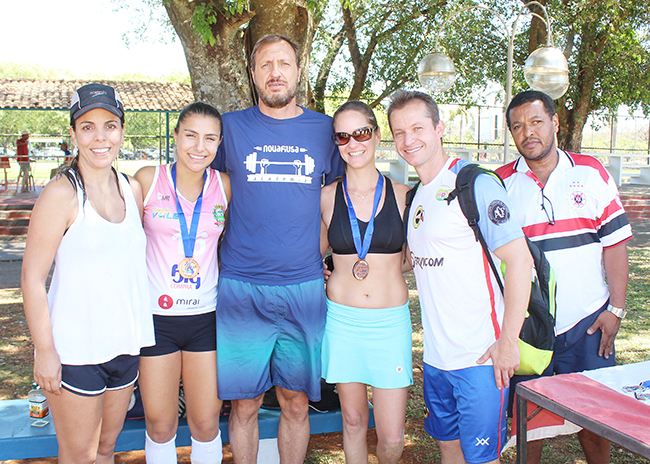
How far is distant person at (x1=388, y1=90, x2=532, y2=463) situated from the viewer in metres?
2.60

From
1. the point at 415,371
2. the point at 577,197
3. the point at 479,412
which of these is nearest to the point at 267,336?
the point at 479,412

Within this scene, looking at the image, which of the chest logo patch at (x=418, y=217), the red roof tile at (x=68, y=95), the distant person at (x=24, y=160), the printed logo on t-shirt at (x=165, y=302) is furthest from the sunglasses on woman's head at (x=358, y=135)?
the distant person at (x=24, y=160)

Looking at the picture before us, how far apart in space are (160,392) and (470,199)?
2.04 m

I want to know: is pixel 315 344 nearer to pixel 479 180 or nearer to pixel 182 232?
pixel 182 232

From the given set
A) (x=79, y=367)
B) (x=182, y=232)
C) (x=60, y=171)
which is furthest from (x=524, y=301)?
(x=60, y=171)

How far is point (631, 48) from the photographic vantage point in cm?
1572

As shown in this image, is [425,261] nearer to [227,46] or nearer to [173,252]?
[173,252]

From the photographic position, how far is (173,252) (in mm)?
3045

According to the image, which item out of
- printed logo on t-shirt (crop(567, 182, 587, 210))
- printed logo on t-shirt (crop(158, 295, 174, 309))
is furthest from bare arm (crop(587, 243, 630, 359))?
printed logo on t-shirt (crop(158, 295, 174, 309))

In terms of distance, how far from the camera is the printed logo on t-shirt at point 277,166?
322 cm

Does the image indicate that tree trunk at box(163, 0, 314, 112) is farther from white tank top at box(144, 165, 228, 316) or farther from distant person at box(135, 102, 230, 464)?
white tank top at box(144, 165, 228, 316)

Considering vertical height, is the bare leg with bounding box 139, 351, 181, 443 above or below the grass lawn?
above

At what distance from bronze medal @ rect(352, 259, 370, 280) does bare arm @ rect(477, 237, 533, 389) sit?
836 mm

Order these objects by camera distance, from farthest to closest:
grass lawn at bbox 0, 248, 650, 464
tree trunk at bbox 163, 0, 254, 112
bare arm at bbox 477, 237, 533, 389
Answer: tree trunk at bbox 163, 0, 254, 112, grass lawn at bbox 0, 248, 650, 464, bare arm at bbox 477, 237, 533, 389
